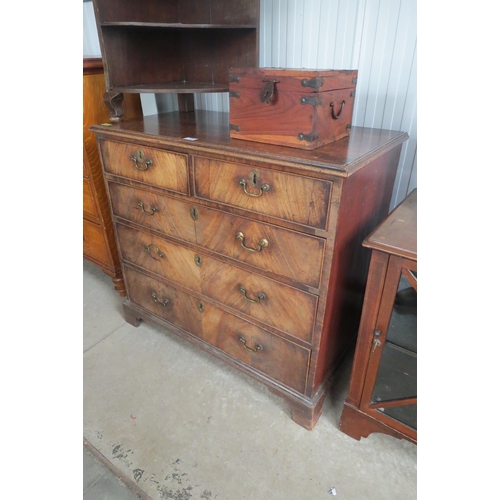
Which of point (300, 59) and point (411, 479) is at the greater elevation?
point (300, 59)

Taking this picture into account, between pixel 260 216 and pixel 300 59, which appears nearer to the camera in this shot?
pixel 260 216

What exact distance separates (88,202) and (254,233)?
1.15m

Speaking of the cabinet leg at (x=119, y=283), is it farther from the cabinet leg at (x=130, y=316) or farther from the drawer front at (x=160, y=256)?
the drawer front at (x=160, y=256)

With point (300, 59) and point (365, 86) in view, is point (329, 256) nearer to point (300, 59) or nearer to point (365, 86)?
point (365, 86)

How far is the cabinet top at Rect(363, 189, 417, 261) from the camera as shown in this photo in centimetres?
91

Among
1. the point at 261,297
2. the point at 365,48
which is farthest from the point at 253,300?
the point at 365,48

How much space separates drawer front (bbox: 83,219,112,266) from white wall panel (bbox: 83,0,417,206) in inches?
48.5

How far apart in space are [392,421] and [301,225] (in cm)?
72

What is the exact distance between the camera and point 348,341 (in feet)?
4.83

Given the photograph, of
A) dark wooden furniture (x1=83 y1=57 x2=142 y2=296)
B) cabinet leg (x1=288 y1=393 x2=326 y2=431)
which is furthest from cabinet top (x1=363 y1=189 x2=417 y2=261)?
dark wooden furniture (x1=83 y1=57 x2=142 y2=296)

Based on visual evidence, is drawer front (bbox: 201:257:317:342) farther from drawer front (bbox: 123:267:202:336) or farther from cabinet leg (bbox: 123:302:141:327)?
cabinet leg (bbox: 123:302:141:327)

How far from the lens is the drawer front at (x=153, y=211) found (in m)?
1.30
